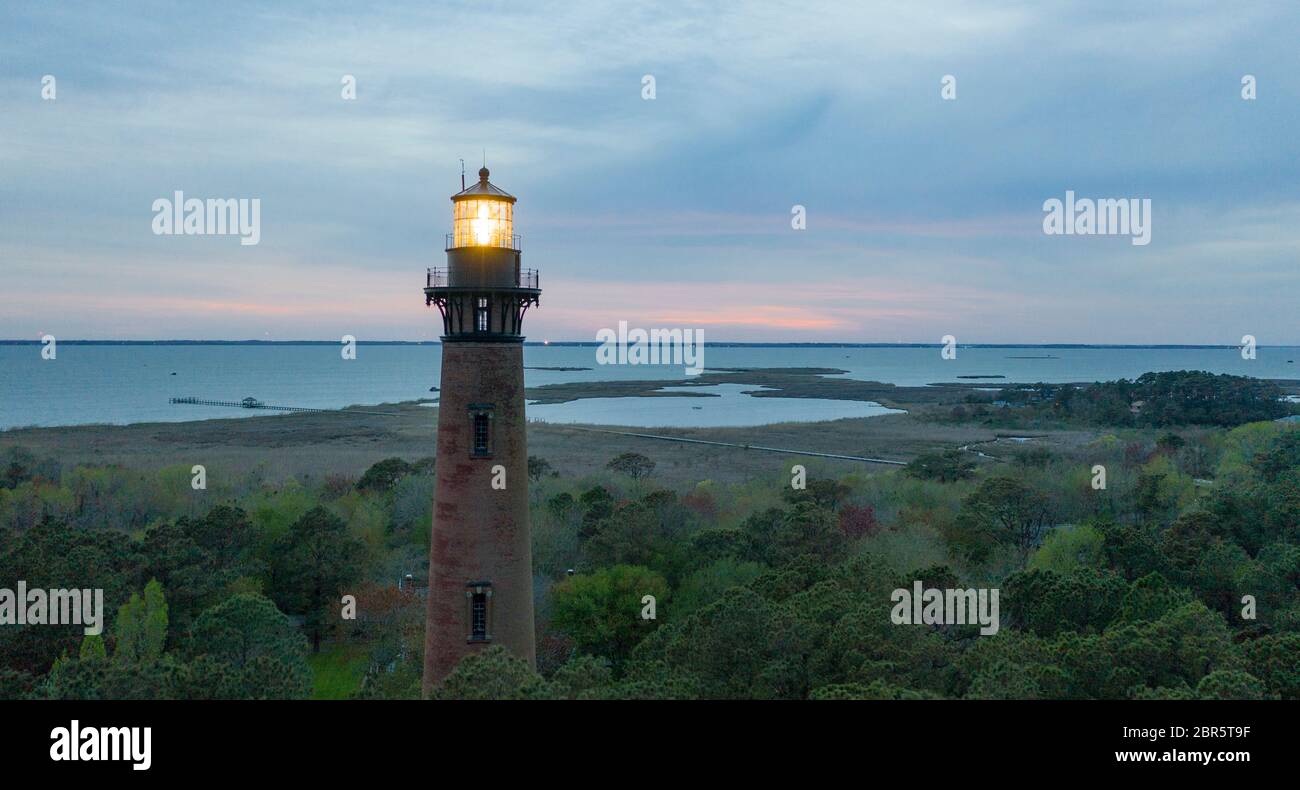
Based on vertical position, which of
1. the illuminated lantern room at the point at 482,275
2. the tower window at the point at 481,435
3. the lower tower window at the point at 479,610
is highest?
the illuminated lantern room at the point at 482,275

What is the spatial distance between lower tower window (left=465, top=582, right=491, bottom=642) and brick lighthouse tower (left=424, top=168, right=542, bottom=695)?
0.08ft

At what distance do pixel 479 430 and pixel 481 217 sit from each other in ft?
17.0

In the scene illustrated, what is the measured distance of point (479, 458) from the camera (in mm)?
19938

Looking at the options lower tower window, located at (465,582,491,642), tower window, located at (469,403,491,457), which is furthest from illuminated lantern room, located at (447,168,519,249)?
lower tower window, located at (465,582,491,642)

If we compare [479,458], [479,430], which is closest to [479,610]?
[479,458]

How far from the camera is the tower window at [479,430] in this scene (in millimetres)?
19891

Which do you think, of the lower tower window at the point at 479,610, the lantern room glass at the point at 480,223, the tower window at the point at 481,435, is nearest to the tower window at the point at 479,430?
the tower window at the point at 481,435

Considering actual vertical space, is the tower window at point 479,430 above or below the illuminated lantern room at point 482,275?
below

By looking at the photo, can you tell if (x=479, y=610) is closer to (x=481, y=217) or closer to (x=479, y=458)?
(x=479, y=458)

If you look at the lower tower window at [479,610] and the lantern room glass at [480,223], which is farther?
the lantern room glass at [480,223]

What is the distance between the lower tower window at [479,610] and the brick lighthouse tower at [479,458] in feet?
0.08

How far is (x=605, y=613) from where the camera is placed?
29.5m

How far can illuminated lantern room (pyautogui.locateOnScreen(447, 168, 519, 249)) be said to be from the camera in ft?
68.4

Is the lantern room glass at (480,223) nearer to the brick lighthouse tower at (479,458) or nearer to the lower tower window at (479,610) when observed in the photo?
the brick lighthouse tower at (479,458)
